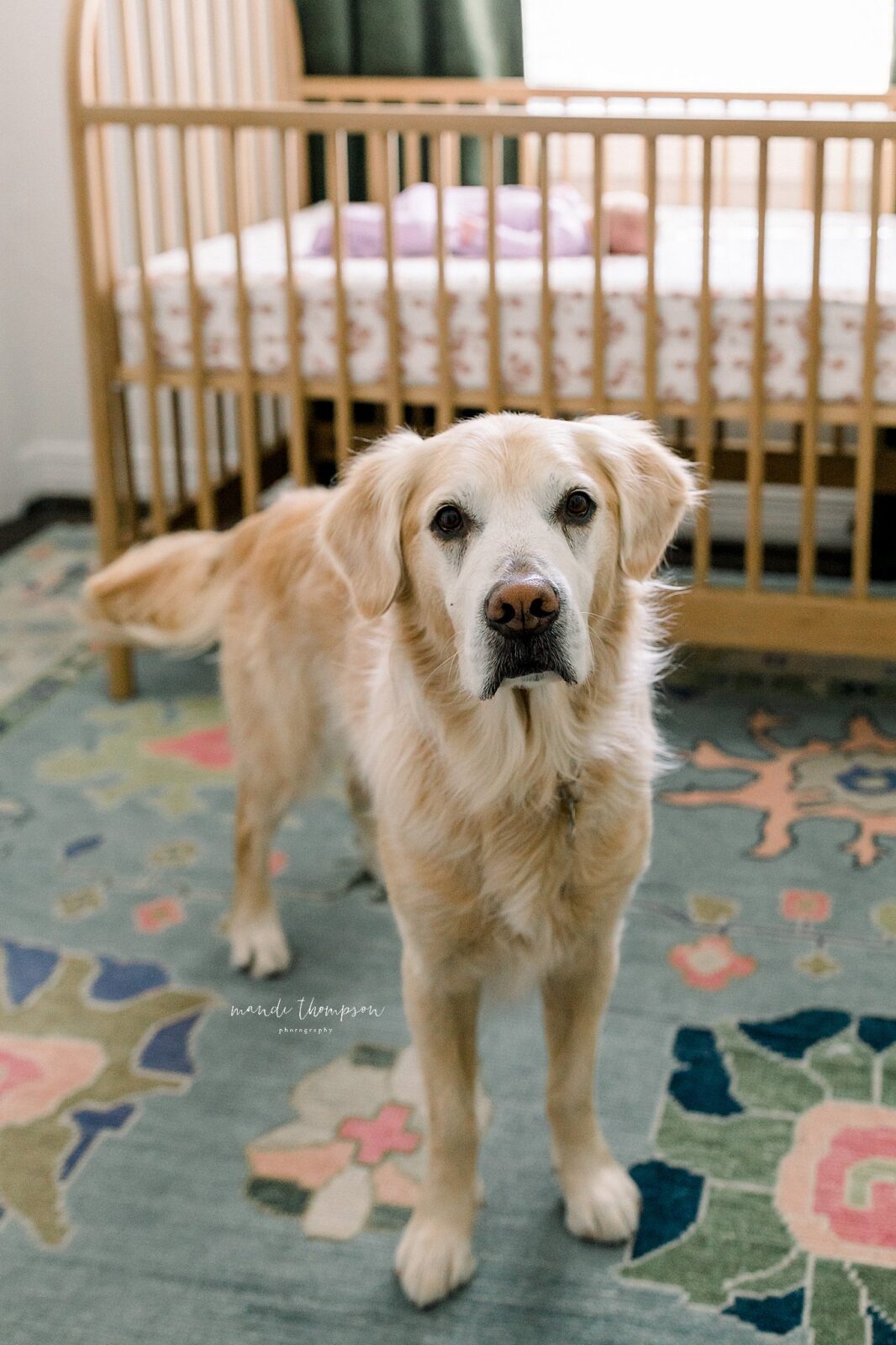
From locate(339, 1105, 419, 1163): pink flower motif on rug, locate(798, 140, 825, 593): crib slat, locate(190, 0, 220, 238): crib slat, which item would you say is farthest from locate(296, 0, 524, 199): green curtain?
locate(339, 1105, 419, 1163): pink flower motif on rug

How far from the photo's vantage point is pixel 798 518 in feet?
11.2

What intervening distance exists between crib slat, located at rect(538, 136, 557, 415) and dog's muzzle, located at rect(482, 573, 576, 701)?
128cm

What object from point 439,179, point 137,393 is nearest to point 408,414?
point 137,393

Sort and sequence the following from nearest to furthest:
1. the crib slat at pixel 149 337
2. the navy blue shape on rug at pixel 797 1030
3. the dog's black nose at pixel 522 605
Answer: the dog's black nose at pixel 522 605
the navy blue shape on rug at pixel 797 1030
the crib slat at pixel 149 337

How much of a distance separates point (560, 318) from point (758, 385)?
369 mm

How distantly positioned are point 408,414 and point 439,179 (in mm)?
1231

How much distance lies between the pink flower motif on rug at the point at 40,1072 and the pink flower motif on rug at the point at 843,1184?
855 millimetres

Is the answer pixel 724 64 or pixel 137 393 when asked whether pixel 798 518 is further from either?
pixel 137 393

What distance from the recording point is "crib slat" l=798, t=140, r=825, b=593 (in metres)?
2.18

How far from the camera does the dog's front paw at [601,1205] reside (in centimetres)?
142

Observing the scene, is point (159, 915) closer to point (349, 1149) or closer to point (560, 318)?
point (349, 1149)

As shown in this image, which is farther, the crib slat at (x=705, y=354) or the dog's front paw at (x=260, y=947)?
the crib slat at (x=705, y=354)

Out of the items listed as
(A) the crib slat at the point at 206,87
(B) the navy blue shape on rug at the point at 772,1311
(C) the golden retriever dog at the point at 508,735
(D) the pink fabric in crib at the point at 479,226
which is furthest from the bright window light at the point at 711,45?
(B) the navy blue shape on rug at the point at 772,1311

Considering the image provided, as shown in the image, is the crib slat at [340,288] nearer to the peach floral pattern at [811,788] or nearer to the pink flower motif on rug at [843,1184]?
the peach floral pattern at [811,788]
